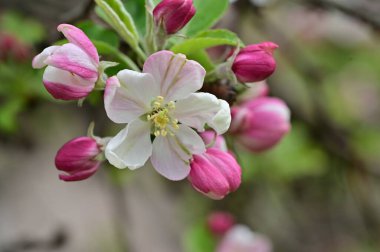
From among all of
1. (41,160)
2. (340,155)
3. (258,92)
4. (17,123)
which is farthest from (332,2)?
(41,160)

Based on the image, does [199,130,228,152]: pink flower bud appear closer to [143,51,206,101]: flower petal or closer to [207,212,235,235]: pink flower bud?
[143,51,206,101]: flower petal

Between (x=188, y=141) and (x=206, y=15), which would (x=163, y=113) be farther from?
(x=206, y=15)

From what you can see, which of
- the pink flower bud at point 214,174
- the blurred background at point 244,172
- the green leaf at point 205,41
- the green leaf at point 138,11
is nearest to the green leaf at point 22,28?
the blurred background at point 244,172

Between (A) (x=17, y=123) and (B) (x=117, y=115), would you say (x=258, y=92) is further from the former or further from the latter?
(A) (x=17, y=123)

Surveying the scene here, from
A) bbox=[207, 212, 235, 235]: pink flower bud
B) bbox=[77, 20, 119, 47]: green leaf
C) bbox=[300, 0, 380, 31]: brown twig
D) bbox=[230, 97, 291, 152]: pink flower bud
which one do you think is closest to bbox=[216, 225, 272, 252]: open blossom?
bbox=[207, 212, 235, 235]: pink flower bud

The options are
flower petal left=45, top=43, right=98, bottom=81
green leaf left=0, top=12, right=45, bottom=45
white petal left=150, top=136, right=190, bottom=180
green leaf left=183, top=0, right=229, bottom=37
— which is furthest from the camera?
green leaf left=0, top=12, right=45, bottom=45
